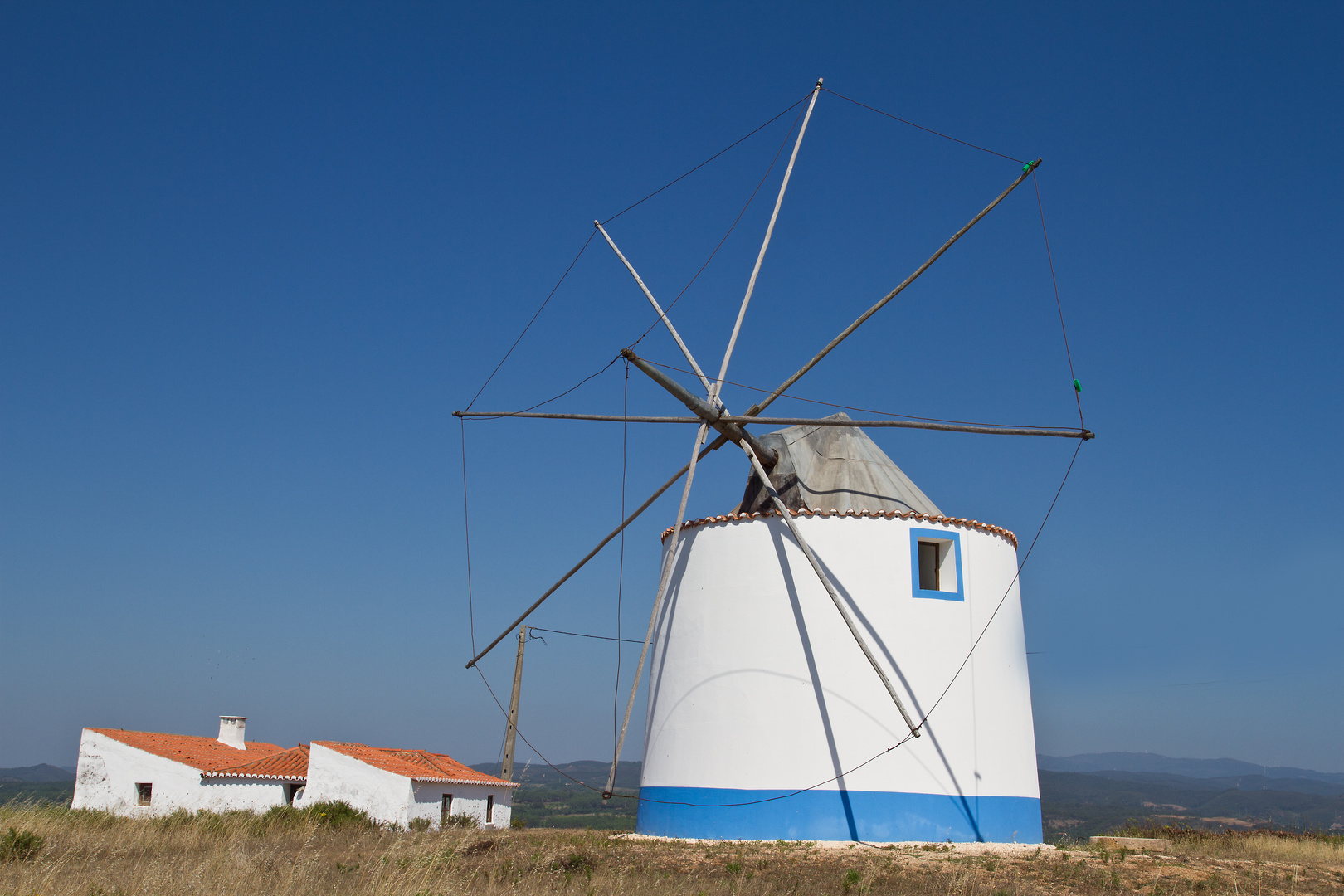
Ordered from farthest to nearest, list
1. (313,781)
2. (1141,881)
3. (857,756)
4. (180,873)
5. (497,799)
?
(497,799)
(313,781)
(857,756)
(1141,881)
(180,873)

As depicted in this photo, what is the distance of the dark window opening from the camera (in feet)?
45.4

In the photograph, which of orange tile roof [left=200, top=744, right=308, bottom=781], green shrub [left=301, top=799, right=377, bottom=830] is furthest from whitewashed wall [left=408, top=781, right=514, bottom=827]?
orange tile roof [left=200, top=744, right=308, bottom=781]

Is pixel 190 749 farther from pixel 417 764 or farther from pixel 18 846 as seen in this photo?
pixel 18 846

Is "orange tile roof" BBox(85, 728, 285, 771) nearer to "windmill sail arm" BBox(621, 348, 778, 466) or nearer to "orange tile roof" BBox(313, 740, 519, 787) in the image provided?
"orange tile roof" BBox(313, 740, 519, 787)

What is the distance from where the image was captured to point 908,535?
42.9 feet

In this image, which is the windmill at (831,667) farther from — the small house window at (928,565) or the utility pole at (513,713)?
the utility pole at (513,713)

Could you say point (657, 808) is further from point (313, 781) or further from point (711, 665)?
point (313, 781)

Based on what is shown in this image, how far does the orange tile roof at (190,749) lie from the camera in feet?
80.6

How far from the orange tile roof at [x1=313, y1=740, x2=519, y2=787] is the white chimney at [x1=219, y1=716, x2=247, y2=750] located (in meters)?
5.18

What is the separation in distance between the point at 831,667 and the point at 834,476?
9.79 ft

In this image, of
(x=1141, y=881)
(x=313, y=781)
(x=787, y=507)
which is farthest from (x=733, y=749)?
(x=313, y=781)

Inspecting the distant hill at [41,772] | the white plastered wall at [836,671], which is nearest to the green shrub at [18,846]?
the white plastered wall at [836,671]

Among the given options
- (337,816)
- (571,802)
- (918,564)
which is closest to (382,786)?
(337,816)

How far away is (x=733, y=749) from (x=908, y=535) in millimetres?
3546
